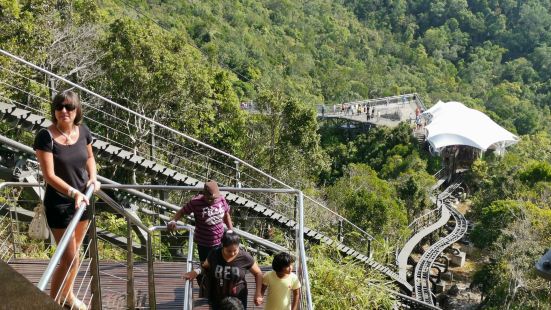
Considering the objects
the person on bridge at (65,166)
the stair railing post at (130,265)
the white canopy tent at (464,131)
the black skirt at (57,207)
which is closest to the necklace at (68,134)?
the person on bridge at (65,166)

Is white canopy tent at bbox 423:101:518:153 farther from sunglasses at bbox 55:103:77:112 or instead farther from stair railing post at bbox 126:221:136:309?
sunglasses at bbox 55:103:77:112

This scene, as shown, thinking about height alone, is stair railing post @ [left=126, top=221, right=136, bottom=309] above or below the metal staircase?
below

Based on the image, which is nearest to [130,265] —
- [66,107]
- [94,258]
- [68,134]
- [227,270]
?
[94,258]

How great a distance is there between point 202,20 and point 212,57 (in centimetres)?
1139

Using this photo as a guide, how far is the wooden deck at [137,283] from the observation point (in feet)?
13.6

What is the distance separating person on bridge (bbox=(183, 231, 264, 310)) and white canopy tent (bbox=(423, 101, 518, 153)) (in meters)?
31.2

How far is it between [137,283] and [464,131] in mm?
32709

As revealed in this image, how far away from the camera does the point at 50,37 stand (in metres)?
14.2

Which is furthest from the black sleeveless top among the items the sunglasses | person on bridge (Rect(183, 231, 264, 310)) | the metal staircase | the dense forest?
the metal staircase

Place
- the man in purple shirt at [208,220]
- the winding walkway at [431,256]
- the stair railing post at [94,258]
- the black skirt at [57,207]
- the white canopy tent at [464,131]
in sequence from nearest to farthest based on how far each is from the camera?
the stair railing post at [94,258]
the black skirt at [57,207]
the man in purple shirt at [208,220]
the winding walkway at [431,256]
the white canopy tent at [464,131]

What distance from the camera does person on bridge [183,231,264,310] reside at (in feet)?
11.5

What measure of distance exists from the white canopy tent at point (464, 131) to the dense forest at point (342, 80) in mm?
1218

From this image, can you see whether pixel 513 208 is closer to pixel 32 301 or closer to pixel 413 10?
pixel 32 301

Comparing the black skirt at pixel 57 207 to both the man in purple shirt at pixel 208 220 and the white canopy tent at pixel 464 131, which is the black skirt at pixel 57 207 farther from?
the white canopy tent at pixel 464 131
